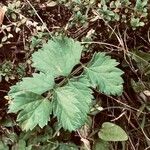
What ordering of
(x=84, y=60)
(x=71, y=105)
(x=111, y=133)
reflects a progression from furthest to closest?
(x=84, y=60) < (x=111, y=133) < (x=71, y=105)

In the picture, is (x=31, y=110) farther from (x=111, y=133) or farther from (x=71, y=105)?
(x=111, y=133)

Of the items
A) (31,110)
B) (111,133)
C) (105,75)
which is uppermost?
(105,75)

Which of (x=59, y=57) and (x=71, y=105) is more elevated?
(x=59, y=57)

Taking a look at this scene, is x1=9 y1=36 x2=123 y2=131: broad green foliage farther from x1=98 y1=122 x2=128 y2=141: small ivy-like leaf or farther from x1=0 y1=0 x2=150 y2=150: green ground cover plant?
x1=98 y1=122 x2=128 y2=141: small ivy-like leaf

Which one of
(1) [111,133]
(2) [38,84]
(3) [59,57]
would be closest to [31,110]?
(2) [38,84]

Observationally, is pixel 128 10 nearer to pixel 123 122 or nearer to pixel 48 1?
pixel 48 1

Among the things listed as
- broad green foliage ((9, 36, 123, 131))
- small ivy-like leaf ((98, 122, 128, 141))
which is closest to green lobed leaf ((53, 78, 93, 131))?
broad green foliage ((9, 36, 123, 131))

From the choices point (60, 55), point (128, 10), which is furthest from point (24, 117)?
point (128, 10)
